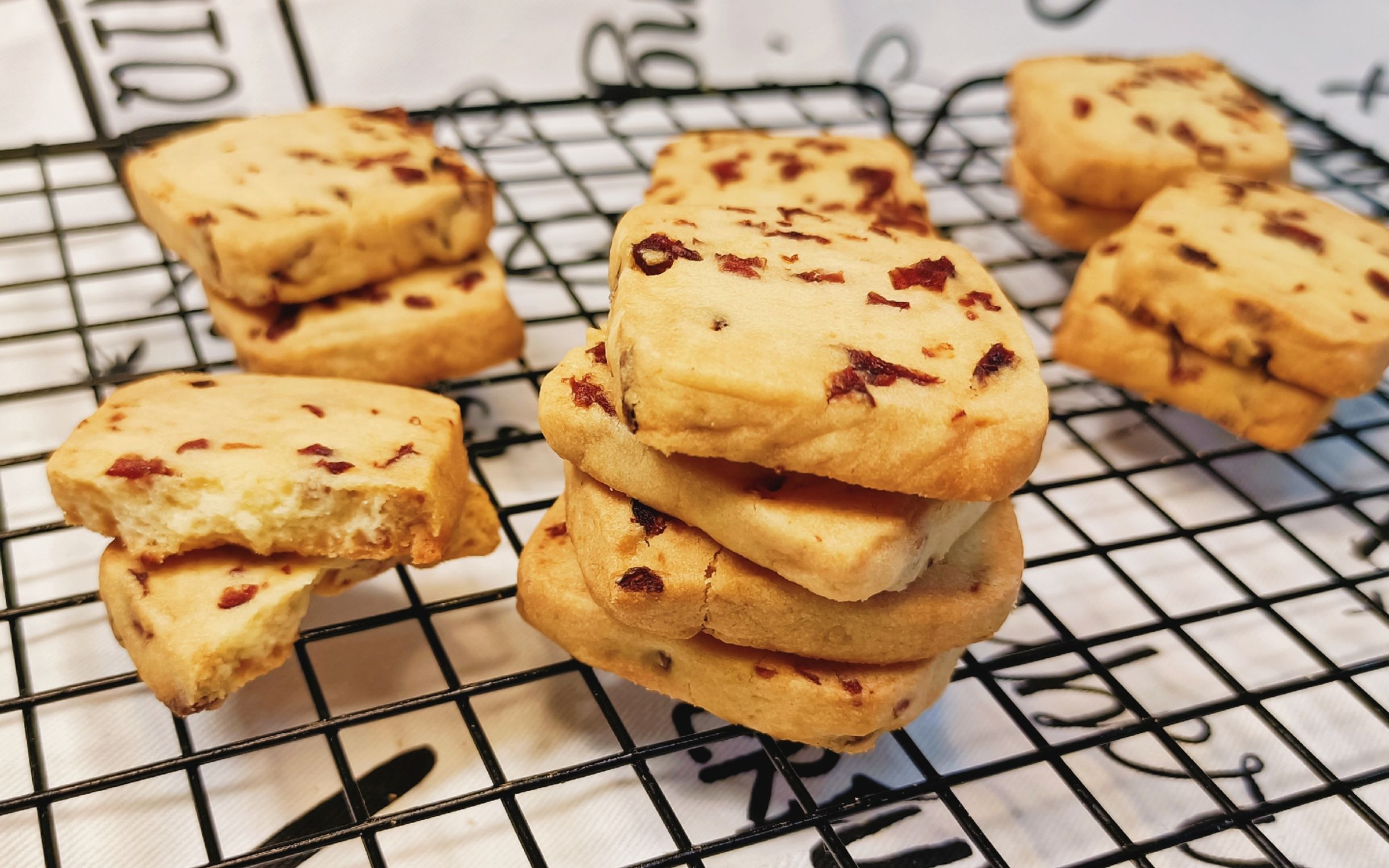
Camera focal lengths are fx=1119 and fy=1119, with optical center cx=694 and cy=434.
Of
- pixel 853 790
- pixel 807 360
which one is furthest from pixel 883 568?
pixel 853 790

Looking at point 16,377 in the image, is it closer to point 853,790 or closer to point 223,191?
point 223,191

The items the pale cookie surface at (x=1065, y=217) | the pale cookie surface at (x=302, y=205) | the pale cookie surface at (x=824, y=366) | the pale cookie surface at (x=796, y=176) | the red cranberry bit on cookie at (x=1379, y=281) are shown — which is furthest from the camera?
the pale cookie surface at (x=1065, y=217)

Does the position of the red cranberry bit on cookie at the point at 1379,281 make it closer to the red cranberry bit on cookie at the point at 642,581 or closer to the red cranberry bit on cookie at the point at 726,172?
the red cranberry bit on cookie at the point at 726,172

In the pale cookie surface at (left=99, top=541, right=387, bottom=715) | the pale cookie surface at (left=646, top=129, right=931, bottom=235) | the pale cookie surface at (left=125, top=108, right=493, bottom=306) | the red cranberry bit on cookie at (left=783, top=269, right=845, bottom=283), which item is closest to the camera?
the pale cookie surface at (left=99, top=541, right=387, bottom=715)

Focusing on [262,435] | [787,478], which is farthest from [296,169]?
[787,478]

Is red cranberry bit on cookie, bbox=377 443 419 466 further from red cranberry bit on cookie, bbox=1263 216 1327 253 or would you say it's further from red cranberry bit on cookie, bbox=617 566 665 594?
red cranberry bit on cookie, bbox=1263 216 1327 253

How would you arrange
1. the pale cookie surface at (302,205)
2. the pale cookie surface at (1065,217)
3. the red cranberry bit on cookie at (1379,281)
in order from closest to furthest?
the pale cookie surface at (302,205) → the red cranberry bit on cookie at (1379,281) → the pale cookie surface at (1065,217)

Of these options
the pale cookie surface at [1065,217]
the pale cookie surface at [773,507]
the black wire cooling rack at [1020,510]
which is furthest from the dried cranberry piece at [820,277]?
the pale cookie surface at [1065,217]

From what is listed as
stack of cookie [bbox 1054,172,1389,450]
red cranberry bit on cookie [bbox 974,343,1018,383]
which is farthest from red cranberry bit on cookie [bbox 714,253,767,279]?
stack of cookie [bbox 1054,172,1389,450]
